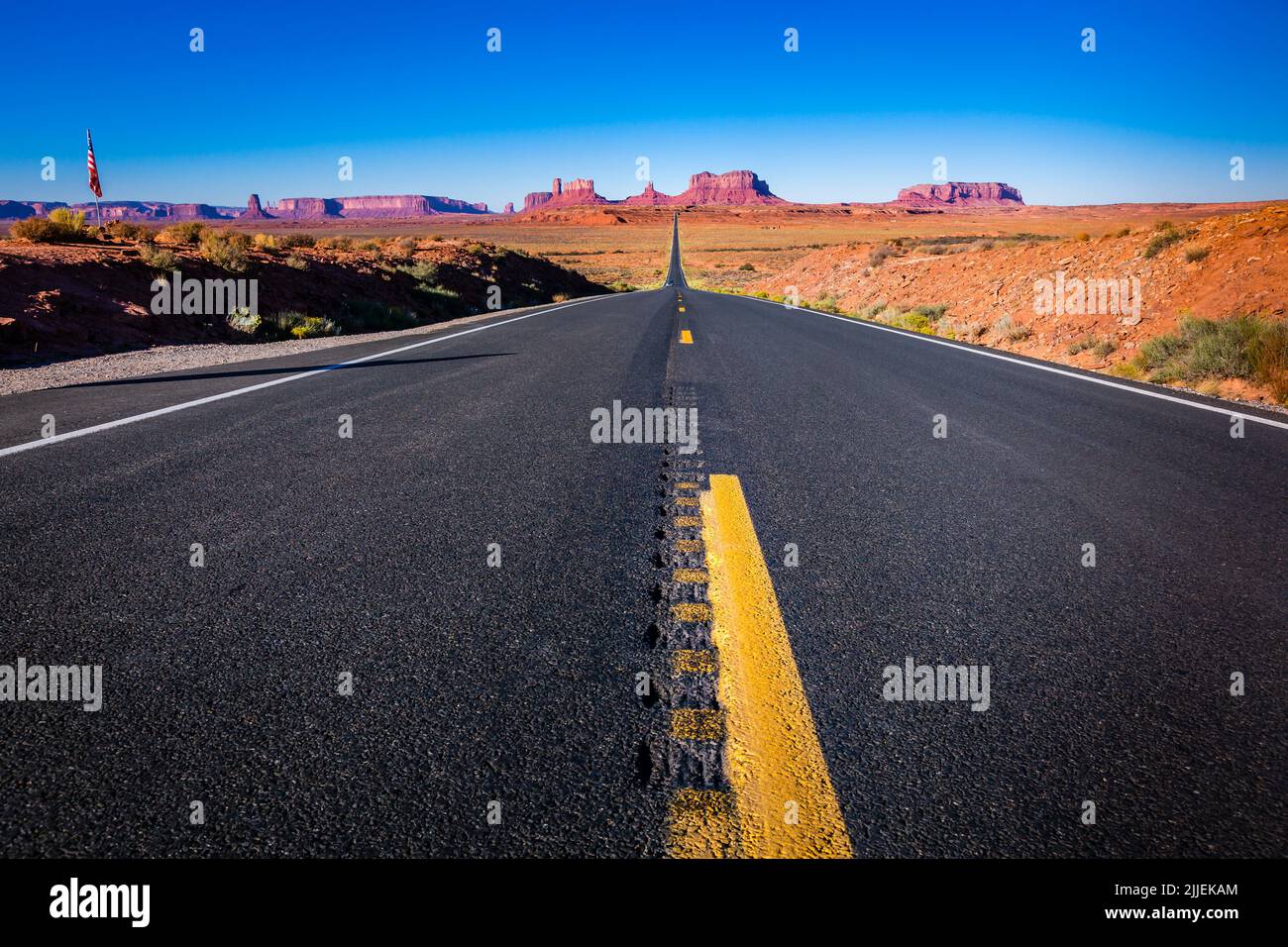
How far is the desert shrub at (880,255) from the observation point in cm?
2931

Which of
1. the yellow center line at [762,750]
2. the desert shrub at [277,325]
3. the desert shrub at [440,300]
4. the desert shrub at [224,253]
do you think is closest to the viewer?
the yellow center line at [762,750]

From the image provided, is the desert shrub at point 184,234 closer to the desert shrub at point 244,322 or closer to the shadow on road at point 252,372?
the desert shrub at point 244,322

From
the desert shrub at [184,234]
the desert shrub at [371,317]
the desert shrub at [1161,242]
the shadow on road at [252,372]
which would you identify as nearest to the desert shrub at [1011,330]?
the desert shrub at [1161,242]

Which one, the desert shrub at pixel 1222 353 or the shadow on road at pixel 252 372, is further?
the desert shrub at pixel 1222 353

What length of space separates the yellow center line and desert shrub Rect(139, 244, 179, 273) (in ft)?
52.6

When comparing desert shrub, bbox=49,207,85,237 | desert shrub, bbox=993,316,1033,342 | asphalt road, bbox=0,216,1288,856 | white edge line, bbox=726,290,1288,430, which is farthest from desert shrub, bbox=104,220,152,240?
desert shrub, bbox=993,316,1033,342

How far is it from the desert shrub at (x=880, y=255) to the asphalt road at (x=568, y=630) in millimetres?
25882

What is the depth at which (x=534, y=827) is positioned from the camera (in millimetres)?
1532

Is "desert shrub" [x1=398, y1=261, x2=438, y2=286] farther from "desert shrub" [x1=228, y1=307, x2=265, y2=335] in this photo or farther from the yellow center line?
the yellow center line

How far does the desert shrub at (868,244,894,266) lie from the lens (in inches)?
1154

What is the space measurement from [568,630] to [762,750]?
80 centimetres
